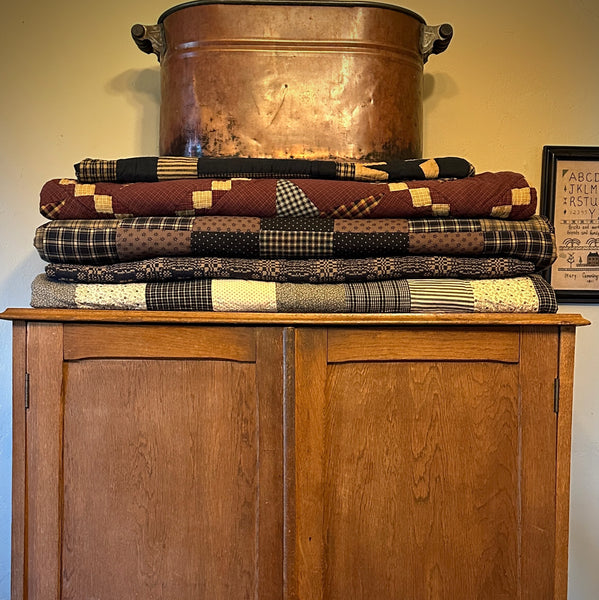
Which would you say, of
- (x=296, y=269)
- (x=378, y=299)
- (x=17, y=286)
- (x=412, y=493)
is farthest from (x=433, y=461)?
(x=17, y=286)

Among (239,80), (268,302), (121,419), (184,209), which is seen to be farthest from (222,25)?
(121,419)

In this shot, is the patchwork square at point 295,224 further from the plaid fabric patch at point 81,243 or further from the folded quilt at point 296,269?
the plaid fabric patch at point 81,243

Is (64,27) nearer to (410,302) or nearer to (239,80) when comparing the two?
(239,80)

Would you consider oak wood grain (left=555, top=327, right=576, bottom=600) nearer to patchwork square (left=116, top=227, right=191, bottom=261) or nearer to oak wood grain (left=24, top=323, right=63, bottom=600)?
patchwork square (left=116, top=227, right=191, bottom=261)

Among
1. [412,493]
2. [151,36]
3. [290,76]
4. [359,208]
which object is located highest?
[151,36]

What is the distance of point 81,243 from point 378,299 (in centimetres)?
50

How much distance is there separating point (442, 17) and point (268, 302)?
0.98m

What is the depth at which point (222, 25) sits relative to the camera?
1188mm

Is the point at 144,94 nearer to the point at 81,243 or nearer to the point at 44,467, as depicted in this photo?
the point at 81,243

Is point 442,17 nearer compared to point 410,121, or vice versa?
point 410,121

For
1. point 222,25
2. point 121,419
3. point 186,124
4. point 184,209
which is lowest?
point 121,419

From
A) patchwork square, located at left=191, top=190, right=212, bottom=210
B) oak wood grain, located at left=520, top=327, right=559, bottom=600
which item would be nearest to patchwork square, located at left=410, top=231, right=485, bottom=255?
oak wood grain, located at left=520, top=327, right=559, bottom=600

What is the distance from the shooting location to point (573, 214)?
5.17 ft

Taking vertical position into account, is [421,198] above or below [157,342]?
above
